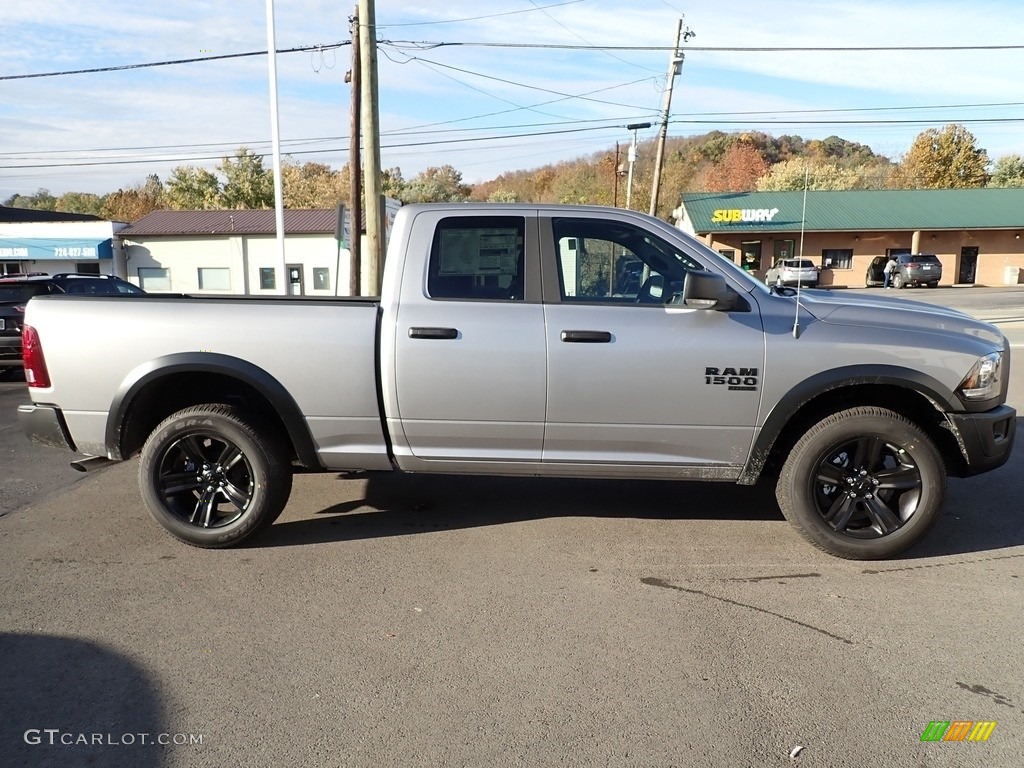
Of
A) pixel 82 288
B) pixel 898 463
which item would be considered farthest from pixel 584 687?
pixel 82 288

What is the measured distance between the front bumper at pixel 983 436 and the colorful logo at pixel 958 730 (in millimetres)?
1813

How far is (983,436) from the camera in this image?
4.25 metres

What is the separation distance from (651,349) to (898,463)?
5.28 ft

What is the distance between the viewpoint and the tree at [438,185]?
54.1m

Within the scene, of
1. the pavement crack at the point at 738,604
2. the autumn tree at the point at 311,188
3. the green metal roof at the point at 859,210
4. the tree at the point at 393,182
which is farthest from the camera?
the autumn tree at the point at 311,188

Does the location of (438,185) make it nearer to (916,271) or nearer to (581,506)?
(916,271)

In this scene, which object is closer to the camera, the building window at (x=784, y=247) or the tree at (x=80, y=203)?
the building window at (x=784, y=247)

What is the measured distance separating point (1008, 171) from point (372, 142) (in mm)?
73801

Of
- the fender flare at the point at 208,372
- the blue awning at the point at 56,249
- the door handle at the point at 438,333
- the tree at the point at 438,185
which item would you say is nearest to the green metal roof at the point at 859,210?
the tree at the point at 438,185

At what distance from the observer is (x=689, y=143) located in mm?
94938

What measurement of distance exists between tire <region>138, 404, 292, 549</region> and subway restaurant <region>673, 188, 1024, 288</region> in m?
41.9

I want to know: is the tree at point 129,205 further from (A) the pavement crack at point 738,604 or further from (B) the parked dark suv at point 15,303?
(A) the pavement crack at point 738,604

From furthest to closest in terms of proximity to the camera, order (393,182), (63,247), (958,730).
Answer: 1. (393,182)
2. (63,247)
3. (958,730)

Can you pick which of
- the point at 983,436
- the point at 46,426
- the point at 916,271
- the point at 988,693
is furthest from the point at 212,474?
the point at 916,271
